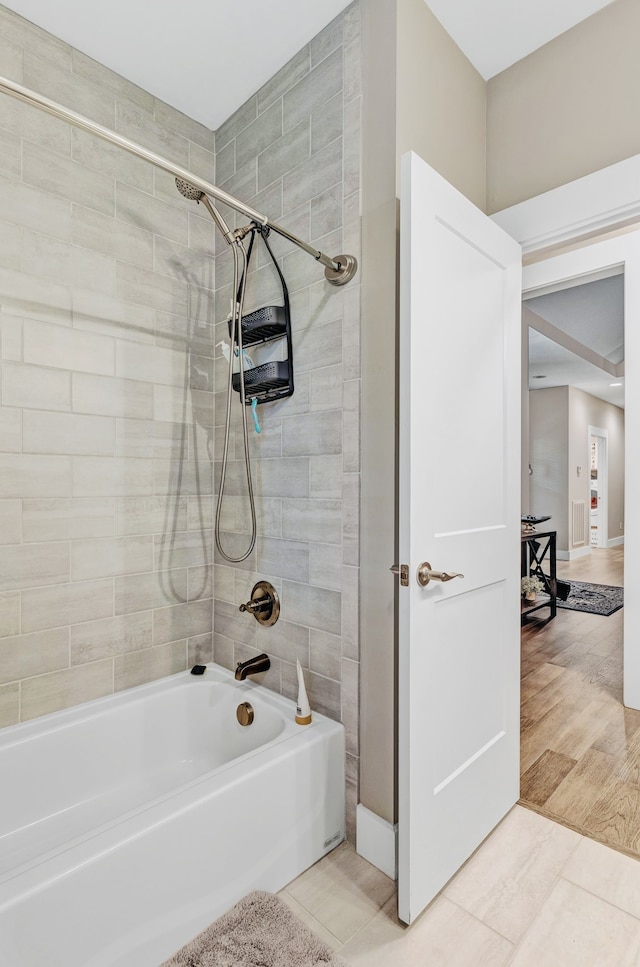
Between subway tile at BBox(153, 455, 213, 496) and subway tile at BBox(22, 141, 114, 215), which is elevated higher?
subway tile at BBox(22, 141, 114, 215)

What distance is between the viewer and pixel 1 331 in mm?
1656

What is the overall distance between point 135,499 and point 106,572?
295 mm

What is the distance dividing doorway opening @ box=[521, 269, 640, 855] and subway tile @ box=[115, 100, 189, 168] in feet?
6.94

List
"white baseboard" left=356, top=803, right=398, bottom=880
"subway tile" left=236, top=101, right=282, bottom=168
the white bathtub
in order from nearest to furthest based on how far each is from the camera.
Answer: the white bathtub
"white baseboard" left=356, top=803, right=398, bottom=880
"subway tile" left=236, top=101, right=282, bottom=168

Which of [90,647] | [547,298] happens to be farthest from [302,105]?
[547,298]

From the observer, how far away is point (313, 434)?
1.78 metres

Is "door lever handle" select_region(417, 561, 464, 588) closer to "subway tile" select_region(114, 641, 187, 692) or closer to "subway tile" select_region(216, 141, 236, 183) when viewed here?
"subway tile" select_region(114, 641, 187, 692)

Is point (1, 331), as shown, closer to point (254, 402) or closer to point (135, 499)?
point (135, 499)

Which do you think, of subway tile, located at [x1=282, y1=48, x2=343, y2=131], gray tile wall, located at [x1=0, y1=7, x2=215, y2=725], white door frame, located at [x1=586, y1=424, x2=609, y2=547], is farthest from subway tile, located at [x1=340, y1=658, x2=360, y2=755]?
white door frame, located at [x1=586, y1=424, x2=609, y2=547]

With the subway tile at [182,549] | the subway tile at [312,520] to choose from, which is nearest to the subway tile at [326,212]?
the subway tile at [312,520]

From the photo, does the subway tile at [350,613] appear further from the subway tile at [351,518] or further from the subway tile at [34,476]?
the subway tile at [34,476]

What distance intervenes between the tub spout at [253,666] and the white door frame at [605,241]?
1794mm

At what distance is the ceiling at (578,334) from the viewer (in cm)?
Result: 434

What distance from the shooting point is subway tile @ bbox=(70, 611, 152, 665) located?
1837 millimetres
